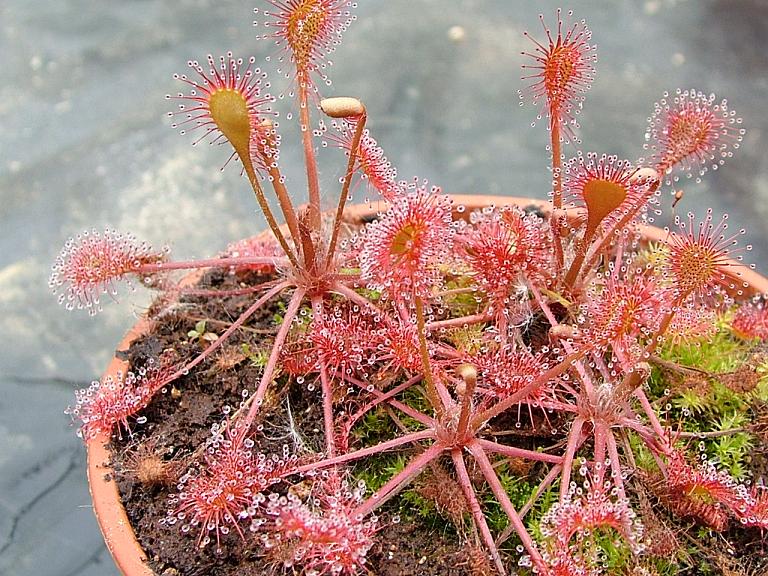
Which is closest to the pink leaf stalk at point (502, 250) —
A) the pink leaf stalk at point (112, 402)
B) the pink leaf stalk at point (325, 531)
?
the pink leaf stalk at point (325, 531)

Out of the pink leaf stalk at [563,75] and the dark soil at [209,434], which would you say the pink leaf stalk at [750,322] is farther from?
the dark soil at [209,434]

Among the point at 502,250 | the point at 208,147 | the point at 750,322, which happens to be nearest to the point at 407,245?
the point at 502,250

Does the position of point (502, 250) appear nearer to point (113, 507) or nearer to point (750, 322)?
point (750, 322)

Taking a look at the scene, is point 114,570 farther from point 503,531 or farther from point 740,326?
point 740,326

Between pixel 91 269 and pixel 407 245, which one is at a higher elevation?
pixel 91 269

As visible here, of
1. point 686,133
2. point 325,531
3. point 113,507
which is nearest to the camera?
point 325,531

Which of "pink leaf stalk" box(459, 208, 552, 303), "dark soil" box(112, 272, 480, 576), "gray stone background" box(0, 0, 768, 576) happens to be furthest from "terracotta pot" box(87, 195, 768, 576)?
"gray stone background" box(0, 0, 768, 576)

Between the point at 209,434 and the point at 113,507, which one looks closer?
the point at 113,507
